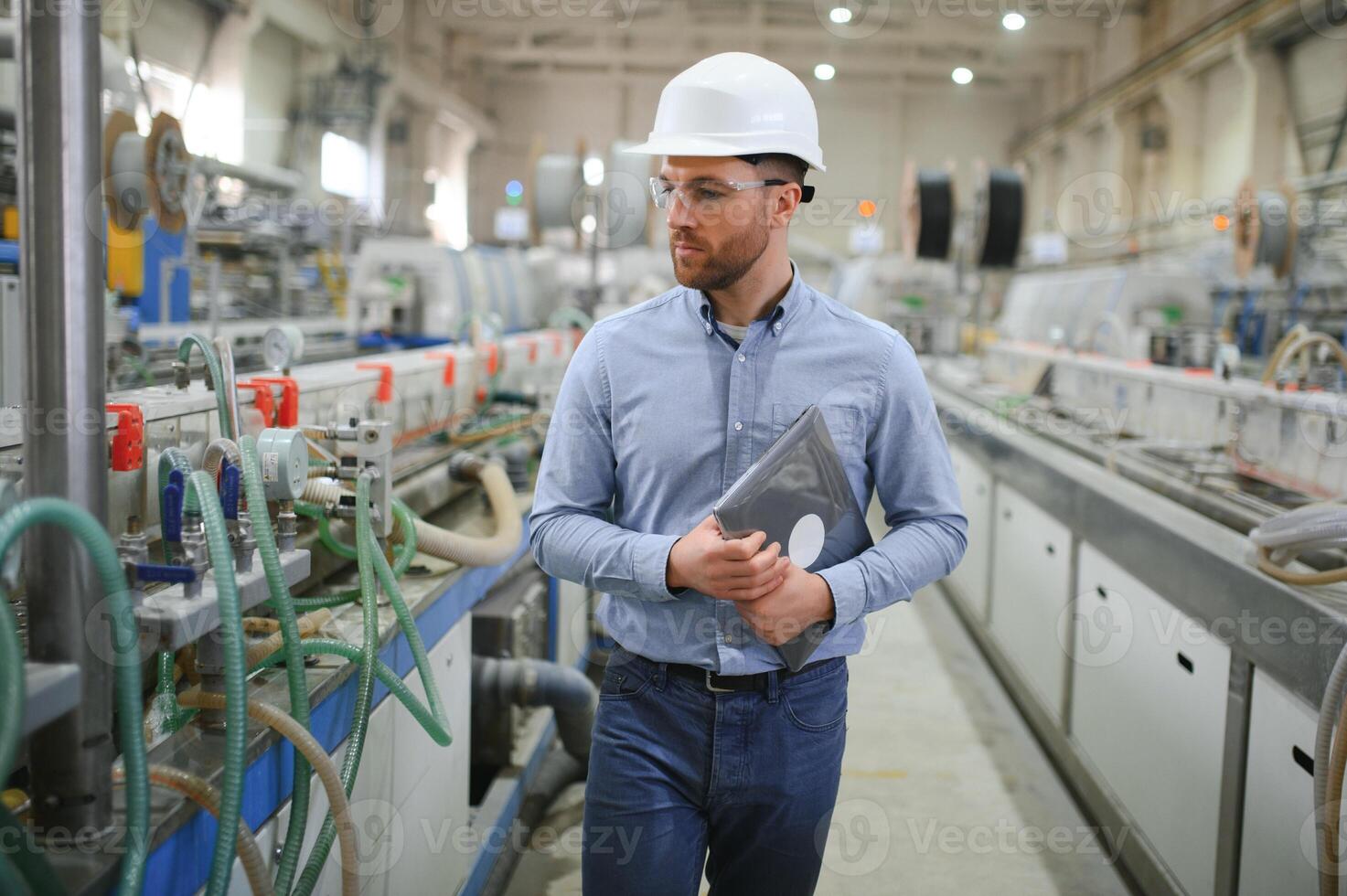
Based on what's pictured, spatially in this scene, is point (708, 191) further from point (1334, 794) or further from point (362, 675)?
point (1334, 794)

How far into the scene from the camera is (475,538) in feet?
7.37

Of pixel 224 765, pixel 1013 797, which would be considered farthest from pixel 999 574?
pixel 224 765

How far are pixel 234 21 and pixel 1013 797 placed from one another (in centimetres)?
838

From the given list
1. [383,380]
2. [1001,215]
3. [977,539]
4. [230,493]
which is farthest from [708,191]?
[1001,215]

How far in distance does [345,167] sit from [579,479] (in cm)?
1057

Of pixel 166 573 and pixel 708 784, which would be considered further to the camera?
pixel 708 784

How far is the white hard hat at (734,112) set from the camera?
122cm

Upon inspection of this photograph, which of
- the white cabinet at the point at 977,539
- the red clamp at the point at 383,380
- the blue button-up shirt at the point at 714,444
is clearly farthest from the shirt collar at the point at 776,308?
the white cabinet at the point at 977,539

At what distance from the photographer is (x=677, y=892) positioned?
1.27m

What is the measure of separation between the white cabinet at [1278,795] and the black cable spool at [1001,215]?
355 cm

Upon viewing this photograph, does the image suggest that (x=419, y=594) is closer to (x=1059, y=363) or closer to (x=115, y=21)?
(x=1059, y=363)

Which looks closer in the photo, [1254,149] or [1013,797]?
[1013,797]

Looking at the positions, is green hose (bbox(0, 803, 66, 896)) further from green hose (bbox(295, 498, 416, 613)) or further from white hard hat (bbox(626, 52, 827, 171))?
white hard hat (bbox(626, 52, 827, 171))

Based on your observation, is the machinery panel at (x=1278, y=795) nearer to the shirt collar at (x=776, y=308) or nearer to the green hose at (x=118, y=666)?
the shirt collar at (x=776, y=308)
